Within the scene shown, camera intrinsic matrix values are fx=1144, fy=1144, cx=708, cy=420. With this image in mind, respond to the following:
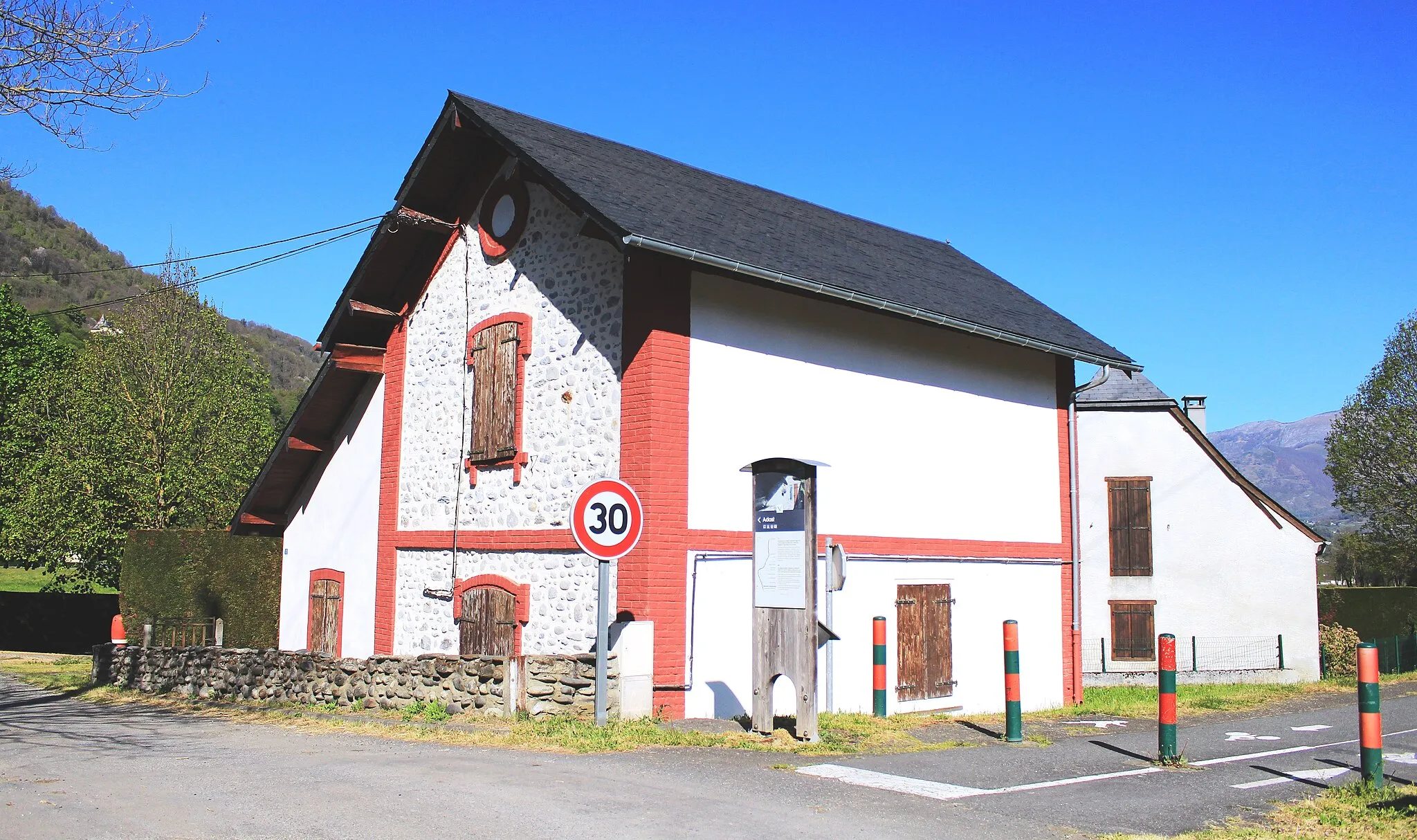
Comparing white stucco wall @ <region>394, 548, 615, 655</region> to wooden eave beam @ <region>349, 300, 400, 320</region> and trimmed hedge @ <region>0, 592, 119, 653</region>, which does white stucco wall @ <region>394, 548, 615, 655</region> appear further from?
trimmed hedge @ <region>0, 592, 119, 653</region>

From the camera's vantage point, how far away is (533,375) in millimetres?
14133

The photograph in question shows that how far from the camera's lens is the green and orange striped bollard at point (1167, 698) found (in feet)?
31.0

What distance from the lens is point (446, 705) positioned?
11.8 metres

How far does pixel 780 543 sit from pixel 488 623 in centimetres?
544

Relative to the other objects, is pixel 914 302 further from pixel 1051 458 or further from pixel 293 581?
pixel 293 581

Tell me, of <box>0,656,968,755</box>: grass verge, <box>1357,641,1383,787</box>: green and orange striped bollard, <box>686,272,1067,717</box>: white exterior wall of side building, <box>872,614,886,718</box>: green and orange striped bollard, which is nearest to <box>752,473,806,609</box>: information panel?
<box>0,656,968,755</box>: grass verge

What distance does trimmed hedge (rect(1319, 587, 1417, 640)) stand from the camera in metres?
30.4

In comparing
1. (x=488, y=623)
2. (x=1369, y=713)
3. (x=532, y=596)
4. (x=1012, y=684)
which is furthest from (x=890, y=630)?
(x=1369, y=713)

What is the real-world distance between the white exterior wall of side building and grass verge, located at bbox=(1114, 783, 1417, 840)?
6.06m

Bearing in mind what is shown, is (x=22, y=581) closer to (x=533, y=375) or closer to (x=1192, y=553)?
(x=533, y=375)

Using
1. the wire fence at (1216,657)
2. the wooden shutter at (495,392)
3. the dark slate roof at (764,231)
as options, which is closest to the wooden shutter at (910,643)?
the dark slate roof at (764,231)

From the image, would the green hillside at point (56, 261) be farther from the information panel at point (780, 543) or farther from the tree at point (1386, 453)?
the information panel at point (780, 543)

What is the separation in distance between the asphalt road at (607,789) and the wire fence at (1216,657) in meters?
13.3

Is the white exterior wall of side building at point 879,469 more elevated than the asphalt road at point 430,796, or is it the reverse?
the white exterior wall of side building at point 879,469
